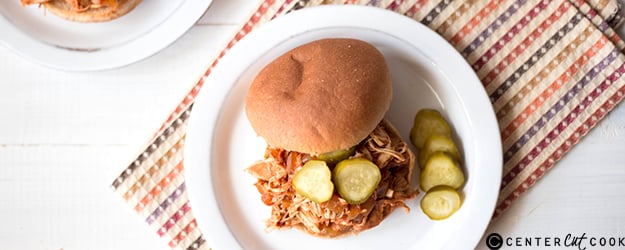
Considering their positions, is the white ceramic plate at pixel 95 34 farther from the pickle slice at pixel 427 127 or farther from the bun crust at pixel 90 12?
the pickle slice at pixel 427 127

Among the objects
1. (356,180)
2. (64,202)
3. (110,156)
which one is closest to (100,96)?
(110,156)

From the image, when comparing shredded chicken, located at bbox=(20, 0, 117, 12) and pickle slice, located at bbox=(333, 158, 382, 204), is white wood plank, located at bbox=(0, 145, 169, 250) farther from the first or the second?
pickle slice, located at bbox=(333, 158, 382, 204)

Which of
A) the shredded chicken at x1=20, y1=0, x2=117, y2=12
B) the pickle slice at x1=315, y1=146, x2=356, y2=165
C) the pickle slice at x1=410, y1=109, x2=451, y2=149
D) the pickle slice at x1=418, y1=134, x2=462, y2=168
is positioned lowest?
the pickle slice at x1=418, y1=134, x2=462, y2=168

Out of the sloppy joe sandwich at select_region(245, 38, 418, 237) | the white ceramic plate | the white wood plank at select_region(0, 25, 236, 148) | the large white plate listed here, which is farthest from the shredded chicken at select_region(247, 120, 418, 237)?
the white ceramic plate

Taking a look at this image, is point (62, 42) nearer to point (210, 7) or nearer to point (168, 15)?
point (168, 15)

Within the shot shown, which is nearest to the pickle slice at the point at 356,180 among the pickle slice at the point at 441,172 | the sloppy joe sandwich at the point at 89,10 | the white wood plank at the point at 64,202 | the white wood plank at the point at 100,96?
the pickle slice at the point at 441,172

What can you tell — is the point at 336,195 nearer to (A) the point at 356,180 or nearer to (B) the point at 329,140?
(A) the point at 356,180

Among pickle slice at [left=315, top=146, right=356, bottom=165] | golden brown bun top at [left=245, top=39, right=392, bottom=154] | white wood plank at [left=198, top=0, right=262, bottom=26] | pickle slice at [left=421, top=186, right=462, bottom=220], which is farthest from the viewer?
white wood plank at [left=198, top=0, right=262, bottom=26]
